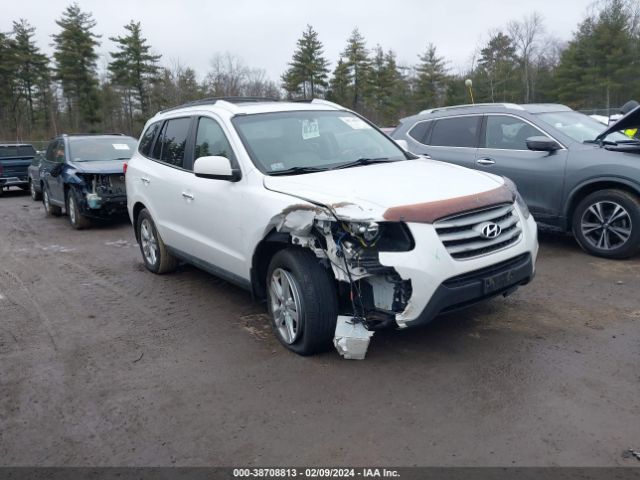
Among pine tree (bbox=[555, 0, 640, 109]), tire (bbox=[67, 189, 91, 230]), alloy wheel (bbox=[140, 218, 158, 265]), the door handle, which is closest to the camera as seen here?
alloy wheel (bbox=[140, 218, 158, 265])

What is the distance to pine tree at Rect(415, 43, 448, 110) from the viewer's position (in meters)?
53.4

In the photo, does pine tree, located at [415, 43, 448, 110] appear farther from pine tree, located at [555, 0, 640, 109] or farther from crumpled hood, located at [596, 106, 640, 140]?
crumpled hood, located at [596, 106, 640, 140]

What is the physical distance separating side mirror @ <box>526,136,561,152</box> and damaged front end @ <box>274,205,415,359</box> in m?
3.63

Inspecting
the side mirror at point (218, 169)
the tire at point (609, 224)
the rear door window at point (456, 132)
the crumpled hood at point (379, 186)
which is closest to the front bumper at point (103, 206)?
the rear door window at point (456, 132)

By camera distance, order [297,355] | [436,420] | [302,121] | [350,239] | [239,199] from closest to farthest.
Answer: [436,420]
[350,239]
[297,355]
[239,199]
[302,121]

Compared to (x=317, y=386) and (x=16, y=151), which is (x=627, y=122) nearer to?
(x=317, y=386)

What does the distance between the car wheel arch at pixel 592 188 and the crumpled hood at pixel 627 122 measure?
0.54 metres

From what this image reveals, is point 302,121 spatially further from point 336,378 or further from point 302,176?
point 336,378

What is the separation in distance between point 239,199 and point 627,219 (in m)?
4.26

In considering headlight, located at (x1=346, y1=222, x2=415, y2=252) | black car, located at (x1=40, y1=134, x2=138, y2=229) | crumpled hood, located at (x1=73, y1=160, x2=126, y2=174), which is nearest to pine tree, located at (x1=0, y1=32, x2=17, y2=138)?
black car, located at (x1=40, y1=134, x2=138, y2=229)

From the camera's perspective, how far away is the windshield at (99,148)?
1052 centimetres

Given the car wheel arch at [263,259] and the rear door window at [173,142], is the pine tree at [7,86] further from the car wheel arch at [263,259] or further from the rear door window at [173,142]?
the car wheel arch at [263,259]

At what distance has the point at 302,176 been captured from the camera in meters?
4.26

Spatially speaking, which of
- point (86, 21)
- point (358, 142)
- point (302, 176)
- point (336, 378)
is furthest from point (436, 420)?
point (86, 21)
